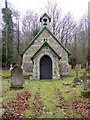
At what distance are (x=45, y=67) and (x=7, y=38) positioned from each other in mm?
17297

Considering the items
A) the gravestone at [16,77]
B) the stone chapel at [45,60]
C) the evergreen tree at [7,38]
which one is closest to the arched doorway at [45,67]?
the stone chapel at [45,60]

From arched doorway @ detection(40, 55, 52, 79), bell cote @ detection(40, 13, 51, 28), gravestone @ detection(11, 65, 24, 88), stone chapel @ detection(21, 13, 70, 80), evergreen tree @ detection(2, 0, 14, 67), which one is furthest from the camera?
evergreen tree @ detection(2, 0, 14, 67)

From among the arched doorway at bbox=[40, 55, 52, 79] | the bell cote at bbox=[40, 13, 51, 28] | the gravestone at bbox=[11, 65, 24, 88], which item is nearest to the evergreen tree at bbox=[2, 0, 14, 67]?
the bell cote at bbox=[40, 13, 51, 28]

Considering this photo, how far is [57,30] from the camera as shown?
3262cm

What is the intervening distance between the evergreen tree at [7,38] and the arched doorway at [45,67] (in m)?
15.3

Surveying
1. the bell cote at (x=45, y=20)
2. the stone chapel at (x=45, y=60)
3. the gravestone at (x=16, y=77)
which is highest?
the bell cote at (x=45, y=20)

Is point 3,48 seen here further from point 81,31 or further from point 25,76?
point 81,31

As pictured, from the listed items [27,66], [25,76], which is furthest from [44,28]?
[25,76]

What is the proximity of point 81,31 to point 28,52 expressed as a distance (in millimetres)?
20838

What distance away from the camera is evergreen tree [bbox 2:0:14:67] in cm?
2852

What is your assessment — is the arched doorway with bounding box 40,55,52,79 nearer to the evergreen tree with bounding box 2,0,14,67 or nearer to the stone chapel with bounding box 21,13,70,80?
the stone chapel with bounding box 21,13,70,80

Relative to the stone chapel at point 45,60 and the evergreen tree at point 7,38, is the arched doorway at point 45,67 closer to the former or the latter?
the stone chapel at point 45,60

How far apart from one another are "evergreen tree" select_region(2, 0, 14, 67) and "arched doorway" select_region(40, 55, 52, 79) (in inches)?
601

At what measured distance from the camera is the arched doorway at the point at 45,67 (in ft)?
48.8
